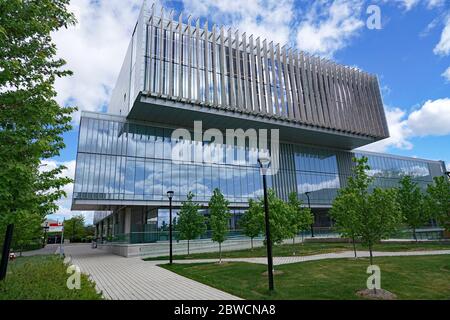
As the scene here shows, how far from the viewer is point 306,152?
5100 centimetres

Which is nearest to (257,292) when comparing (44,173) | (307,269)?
(307,269)

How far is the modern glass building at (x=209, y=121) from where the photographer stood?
33.6 m

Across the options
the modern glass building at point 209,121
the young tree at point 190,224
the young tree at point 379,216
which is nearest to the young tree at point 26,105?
the young tree at point 379,216

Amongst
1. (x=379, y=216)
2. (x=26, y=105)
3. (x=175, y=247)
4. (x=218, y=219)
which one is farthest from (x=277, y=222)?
(x=175, y=247)

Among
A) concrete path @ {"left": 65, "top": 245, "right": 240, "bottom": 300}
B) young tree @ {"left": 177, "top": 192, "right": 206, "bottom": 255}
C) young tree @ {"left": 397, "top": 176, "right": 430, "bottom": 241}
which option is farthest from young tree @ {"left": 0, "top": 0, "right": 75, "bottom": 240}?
young tree @ {"left": 397, "top": 176, "right": 430, "bottom": 241}

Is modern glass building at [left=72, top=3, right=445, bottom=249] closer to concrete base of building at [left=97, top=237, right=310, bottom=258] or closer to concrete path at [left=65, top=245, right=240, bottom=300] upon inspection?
concrete base of building at [left=97, top=237, right=310, bottom=258]

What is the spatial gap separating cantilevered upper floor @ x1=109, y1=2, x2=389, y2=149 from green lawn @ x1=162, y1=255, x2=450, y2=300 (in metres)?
24.3

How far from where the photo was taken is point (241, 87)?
39219mm

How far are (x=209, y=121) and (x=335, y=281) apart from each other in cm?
2960

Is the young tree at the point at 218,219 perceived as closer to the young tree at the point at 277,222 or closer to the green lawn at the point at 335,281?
the young tree at the point at 277,222

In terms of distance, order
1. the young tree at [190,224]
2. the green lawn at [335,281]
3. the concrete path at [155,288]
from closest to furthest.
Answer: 1. the green lawn at [335,281]
2. the concrete path at [155,288]
3. the young tree at [190,224]

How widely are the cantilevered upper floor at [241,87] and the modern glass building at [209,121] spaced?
0.15m

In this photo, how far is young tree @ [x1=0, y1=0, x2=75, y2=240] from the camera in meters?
6.62
